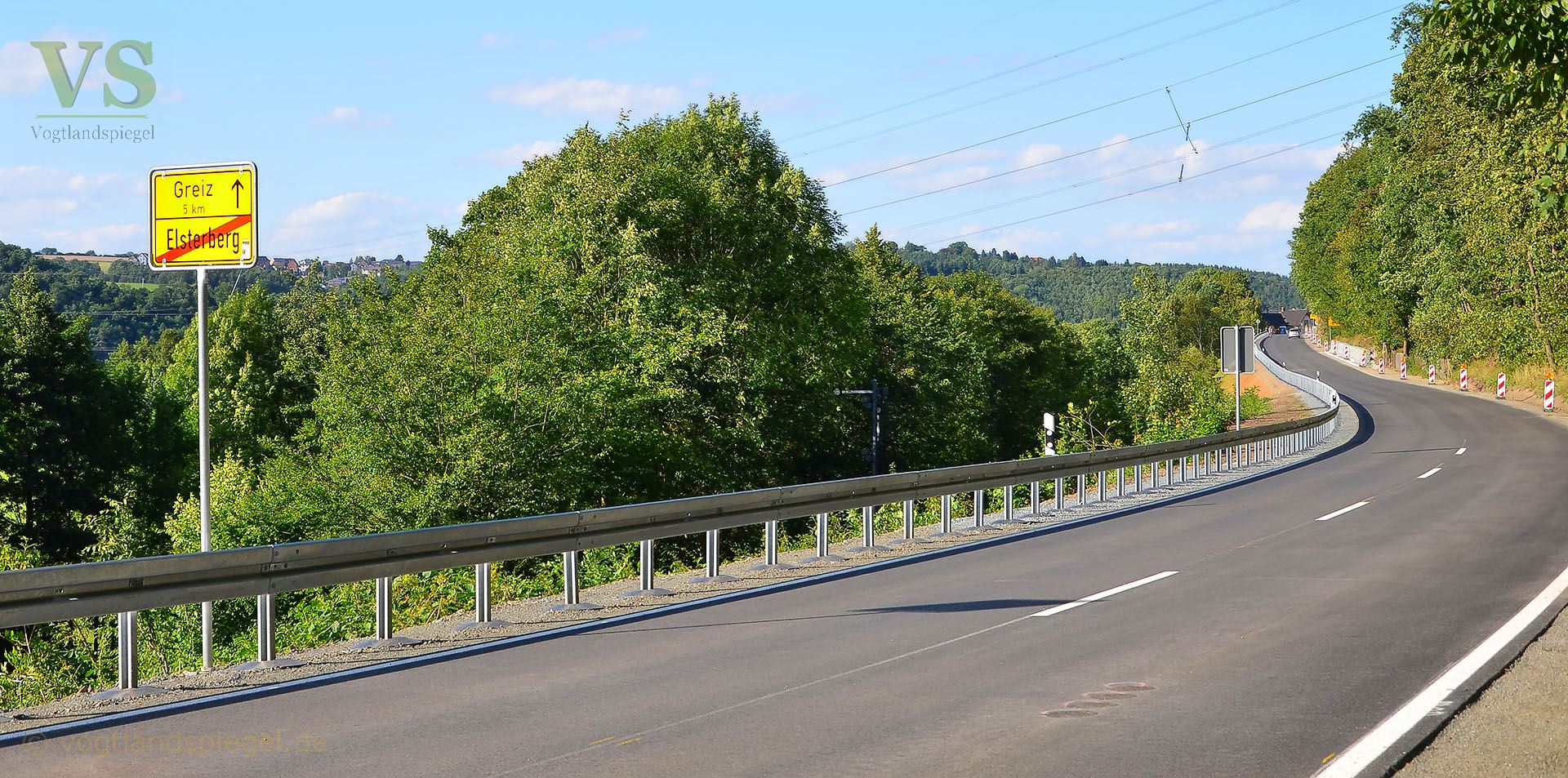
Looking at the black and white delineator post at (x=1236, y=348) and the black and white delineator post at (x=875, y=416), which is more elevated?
the black and white delineator post at (x=1236, y=348)

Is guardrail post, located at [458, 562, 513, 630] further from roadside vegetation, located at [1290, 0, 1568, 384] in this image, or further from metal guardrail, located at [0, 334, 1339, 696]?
roadside vegetation, located at [1290, 0, 1568, 384]

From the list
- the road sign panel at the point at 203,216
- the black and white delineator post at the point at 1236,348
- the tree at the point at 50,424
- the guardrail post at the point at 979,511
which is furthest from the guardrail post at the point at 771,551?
the tree at the point at 50,424

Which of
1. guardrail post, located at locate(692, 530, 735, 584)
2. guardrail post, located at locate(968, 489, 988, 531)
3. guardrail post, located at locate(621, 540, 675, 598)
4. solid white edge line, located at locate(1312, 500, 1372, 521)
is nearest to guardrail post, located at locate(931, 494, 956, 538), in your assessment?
guardrail post, located at locate(968, 489, 988, 531)

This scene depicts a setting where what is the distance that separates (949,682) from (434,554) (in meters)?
4.66

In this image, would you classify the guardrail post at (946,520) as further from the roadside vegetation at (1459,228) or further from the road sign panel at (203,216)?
the road sign panel at (203,216)

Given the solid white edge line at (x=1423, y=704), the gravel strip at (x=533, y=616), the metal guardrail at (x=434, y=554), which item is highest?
the metal guardrail at (x=434, y=554)

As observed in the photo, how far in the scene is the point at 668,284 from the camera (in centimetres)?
3525

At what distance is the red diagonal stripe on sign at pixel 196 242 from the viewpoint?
417 inches

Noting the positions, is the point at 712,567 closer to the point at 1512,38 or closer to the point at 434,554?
the point at 434,554

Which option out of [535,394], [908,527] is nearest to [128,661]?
[908,527]

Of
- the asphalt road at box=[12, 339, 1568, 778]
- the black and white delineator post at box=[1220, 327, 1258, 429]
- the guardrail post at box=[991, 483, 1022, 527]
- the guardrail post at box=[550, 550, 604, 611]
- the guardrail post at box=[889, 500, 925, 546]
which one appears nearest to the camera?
the asphalt road at box=[12, 339, 1568, 778]

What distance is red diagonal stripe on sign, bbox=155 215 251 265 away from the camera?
1059 cm

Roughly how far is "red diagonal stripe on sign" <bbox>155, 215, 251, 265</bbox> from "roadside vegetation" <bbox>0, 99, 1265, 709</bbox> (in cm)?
459

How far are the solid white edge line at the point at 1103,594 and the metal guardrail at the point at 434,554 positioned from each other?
3728 mm
